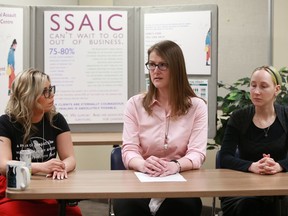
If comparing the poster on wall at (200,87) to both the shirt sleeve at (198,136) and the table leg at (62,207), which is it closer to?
the shirt sleeve at (198,136)

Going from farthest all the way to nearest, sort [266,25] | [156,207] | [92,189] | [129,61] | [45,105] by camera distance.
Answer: [266,25], [129,61], [45,105], [156,207], [92,189]

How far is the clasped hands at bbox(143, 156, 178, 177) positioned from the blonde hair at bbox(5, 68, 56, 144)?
0.65 meters

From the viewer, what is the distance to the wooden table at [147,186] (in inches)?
73.9

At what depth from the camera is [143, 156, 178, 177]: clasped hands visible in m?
2.25

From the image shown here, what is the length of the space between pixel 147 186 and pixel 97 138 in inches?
62.7

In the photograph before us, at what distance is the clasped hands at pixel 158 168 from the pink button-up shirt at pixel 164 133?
0.76 feet

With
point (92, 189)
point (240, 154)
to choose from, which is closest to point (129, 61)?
point (240, 154)

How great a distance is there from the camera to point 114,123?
12.7 ft

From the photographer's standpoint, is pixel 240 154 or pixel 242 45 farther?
pixel 242 45

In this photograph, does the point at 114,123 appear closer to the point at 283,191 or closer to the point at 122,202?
the point at 122,202

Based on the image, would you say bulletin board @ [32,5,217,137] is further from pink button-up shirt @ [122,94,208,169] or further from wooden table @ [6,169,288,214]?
wooden table @ [6,169,288,214]

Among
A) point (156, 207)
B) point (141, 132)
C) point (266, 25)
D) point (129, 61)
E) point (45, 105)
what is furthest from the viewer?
point (266, 25)

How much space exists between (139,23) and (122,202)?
1909mm

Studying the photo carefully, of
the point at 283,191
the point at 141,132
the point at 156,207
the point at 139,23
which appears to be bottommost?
the point at 156,207
